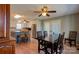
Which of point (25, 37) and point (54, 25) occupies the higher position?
point (54, 25)

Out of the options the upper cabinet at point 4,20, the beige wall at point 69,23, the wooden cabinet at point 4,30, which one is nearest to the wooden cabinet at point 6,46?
the wooden cabinet at point 4,30

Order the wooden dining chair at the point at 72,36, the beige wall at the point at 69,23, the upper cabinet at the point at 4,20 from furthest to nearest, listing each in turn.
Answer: the beige wall at the point at 69,23, the wooden dining chair at the point at 72,36, the upper cabinet at the point at 4,20

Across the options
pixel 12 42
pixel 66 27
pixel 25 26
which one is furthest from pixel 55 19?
pixel 12 42

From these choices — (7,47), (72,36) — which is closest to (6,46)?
(7,47)

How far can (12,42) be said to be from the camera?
7.19 ft

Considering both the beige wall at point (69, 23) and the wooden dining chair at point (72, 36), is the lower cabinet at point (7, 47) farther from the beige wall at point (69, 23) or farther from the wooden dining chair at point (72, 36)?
the beige wall at point (69, 23)

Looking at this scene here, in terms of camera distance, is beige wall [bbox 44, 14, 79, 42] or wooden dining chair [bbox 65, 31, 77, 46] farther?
beige wall [bbox 44, 14, 79, 42]

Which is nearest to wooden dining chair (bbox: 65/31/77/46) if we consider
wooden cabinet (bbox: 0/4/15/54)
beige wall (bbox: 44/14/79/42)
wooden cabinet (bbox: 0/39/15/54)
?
beige wall (bbox: 44/14/79/42)

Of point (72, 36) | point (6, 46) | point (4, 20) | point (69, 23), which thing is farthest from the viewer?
point (69, 23)

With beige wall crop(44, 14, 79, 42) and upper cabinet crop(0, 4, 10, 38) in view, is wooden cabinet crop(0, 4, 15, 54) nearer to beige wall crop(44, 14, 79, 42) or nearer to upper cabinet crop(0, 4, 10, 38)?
upper cabinet crop(0, 4, 10, 38)

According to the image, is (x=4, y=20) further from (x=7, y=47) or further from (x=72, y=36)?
(x=72, y=36)

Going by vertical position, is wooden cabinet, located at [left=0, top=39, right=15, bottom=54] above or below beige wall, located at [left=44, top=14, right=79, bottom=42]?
below
